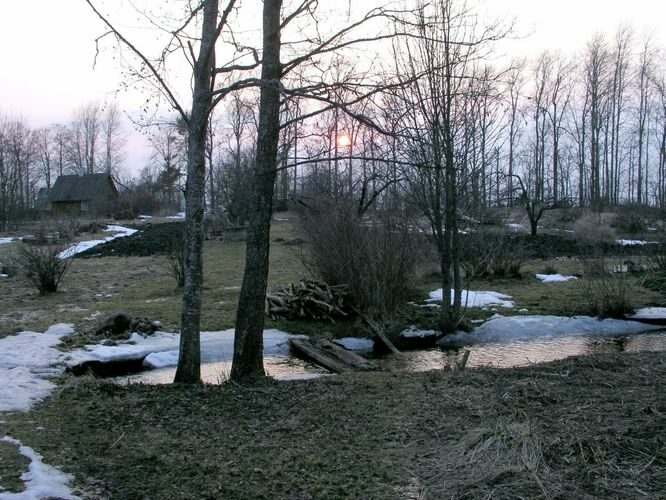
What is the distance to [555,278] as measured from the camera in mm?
17734

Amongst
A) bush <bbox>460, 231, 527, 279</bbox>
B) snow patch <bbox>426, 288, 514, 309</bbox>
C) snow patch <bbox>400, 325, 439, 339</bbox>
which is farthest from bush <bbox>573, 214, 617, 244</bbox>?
snow patch <bbox>400, 325, 439, 339</bbox>

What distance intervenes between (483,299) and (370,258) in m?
4.19

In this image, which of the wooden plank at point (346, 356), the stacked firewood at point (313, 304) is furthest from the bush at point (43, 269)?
the wooden plank at point (346, 356)

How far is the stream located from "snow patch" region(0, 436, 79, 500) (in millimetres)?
4326

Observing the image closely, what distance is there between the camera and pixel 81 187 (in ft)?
189

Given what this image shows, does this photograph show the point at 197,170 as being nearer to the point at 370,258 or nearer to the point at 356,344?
the point at 356,344

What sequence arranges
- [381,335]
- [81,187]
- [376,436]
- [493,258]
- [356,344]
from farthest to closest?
[81,187], [493,258], [356,344], [381,335], [376,436]

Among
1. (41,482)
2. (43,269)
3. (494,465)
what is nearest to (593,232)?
(43,269)

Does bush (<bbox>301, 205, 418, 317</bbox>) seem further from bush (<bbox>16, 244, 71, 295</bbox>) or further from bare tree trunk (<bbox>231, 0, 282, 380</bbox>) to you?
bush (<bbox>16, 244, 71, 295</bbox>)

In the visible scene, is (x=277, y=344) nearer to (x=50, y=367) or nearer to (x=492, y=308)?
(x=50, y=367)

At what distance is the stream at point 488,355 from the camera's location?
9094 mm

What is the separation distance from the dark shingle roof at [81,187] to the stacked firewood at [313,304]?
48.0 meters

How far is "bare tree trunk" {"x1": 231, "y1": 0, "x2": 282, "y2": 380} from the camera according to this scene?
6.55 metres

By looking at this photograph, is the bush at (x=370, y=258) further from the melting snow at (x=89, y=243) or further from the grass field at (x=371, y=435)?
the melting snow at (x=89, y=243)
